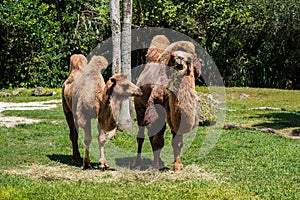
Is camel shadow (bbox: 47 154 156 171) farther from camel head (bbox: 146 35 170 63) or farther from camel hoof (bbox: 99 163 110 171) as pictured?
camel head (bbox: 146 35 170 63)

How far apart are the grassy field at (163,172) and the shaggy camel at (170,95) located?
607mm

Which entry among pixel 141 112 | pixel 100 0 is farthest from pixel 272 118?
pixel 100 0

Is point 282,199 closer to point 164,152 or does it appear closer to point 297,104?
point 164,152

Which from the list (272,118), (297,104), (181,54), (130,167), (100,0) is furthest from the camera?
(100,0)

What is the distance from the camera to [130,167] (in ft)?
25.1

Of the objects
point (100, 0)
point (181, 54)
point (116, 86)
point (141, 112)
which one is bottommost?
point (141, 112)

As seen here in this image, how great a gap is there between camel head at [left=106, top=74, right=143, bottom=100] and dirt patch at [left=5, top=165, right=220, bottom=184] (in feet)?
3.75

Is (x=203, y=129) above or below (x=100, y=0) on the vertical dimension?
below

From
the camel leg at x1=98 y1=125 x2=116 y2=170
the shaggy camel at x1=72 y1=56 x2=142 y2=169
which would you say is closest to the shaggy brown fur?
the shaggy camel at x1=72 y1=56 x2=142 y2=169

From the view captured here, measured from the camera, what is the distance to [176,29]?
24.6 metres

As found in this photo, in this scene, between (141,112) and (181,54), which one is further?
(141,112)

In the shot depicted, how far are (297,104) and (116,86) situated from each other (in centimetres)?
1428

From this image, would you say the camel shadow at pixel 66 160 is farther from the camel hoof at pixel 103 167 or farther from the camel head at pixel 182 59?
the camel head at pixel 182 59

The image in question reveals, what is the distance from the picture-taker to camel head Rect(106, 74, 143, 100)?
6.62 metres
